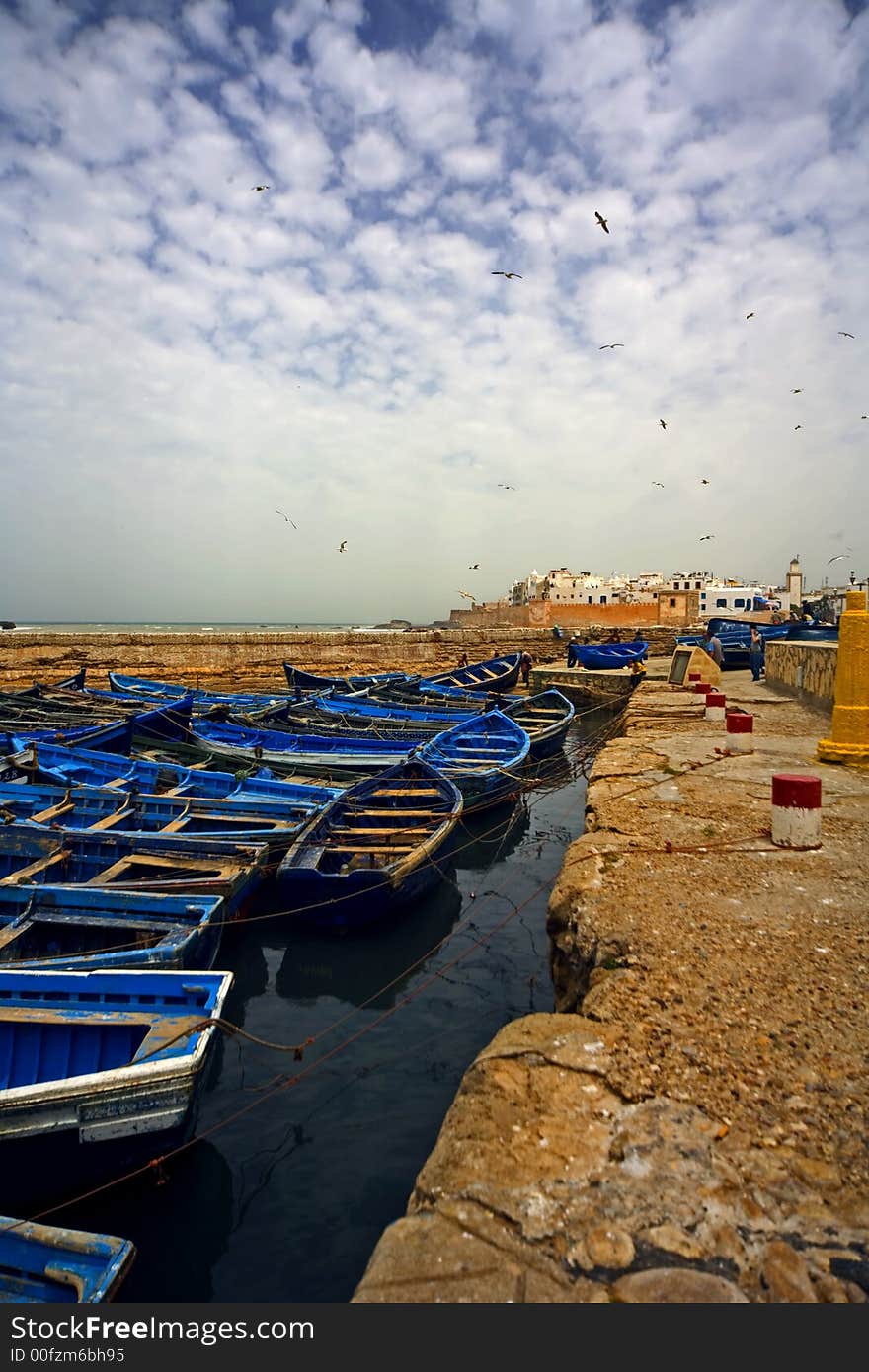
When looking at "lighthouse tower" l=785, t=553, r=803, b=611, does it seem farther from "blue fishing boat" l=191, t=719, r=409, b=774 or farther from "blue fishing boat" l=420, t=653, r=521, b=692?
"blue fishing boat" l=191, t=719, r=409, b=774

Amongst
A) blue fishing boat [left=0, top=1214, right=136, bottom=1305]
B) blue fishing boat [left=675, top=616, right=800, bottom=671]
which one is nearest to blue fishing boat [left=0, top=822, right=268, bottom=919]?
blue fishing boat [left=0, top=1214, right=136, bottom=1305]

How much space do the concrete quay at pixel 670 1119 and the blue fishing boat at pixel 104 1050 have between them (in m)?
1.91

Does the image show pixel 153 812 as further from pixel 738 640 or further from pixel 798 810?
pixel 738 640

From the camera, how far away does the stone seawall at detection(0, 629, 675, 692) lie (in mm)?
24328

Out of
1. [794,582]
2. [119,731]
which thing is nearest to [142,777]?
[119,731]

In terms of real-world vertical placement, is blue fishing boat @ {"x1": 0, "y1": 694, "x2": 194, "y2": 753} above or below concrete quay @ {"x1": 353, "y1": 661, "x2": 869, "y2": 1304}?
below

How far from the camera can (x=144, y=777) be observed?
10242mm

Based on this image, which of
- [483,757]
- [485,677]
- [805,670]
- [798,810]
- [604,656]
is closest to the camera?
[798,810]

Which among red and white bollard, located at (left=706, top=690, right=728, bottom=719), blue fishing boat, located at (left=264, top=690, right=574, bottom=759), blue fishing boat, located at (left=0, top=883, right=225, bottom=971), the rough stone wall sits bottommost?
blue fishing boat, located at (left=0, top=883, right=225, bottom=971)

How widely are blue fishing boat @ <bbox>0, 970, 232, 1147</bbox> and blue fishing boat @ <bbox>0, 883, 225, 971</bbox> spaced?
58cm

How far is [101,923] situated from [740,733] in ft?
25.5

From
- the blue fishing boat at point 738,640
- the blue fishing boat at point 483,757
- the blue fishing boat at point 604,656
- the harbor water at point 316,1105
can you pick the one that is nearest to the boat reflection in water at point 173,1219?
the harbor water at point 316,1105

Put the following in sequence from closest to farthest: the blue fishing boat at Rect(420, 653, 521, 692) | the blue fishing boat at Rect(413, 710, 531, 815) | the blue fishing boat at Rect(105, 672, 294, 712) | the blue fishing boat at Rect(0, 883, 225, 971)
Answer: the blue fishing boat at Rect(0, 883, 225, 971) < the blue fishing boat at Rect(413, 710, 531, 815) < the blue fishing boat at Rect(105, 672, 294, 712) < the blue fishing boat at Rect(420, 653, 521, 692)

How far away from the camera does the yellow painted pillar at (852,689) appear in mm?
7848
